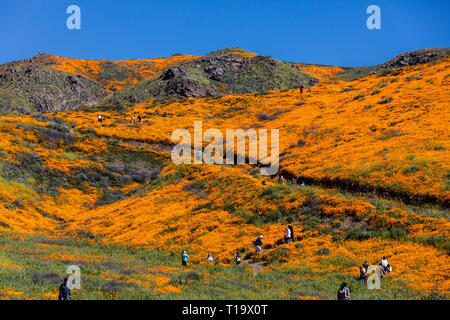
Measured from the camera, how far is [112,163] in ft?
189

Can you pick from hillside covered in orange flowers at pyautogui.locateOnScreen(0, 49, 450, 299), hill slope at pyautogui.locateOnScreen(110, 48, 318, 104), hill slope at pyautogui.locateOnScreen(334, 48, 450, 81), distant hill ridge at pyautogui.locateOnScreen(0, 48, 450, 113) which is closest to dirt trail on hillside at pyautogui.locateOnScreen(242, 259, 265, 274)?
hillside covered in orange flowers at pyautogui.locateOnScreen(0, 49, 450, 299)

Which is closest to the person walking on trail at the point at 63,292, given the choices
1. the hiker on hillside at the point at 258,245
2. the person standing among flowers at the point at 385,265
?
the hiker on hillside at the point at 258,245

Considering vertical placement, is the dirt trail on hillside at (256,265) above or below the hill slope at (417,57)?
below

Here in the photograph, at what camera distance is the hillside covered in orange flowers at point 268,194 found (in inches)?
813

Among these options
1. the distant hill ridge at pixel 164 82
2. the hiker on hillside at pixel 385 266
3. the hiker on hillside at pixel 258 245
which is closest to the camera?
the hiker on hillside at pixel 385 266

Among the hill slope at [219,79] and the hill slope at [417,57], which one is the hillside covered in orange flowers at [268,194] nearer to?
the hill slope at [417,57]
